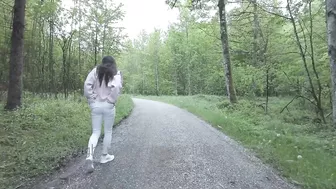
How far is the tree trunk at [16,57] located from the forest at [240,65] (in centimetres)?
3

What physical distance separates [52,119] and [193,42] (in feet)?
97.4

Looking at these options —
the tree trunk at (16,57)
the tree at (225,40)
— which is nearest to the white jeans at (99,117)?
the tree trunk at (16,57)

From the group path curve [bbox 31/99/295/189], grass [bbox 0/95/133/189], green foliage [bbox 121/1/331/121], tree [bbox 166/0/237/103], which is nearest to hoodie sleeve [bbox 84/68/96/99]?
path curve [bbox 31/99/295/189]

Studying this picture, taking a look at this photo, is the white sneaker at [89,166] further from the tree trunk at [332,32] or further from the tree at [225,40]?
the tree at [225,40]

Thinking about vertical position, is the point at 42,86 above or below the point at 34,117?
above

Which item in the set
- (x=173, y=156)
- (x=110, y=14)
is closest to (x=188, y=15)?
(x=110, y=14)

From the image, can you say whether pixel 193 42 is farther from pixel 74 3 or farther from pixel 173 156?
pixel 173 156

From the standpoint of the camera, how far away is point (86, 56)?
710 inches

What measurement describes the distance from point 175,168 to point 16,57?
7.19 metres

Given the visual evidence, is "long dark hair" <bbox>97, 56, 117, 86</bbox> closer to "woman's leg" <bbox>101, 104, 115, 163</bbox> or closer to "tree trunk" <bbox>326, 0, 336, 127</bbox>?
"woman's leg" <bbox>101, 104, 115, 163</bbox>

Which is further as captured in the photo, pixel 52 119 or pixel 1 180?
pixel 52 119

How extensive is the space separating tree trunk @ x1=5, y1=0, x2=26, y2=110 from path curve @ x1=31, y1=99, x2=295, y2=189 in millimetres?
4377

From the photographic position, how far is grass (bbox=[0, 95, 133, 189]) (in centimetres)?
445

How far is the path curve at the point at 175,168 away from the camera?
3.96 meters
